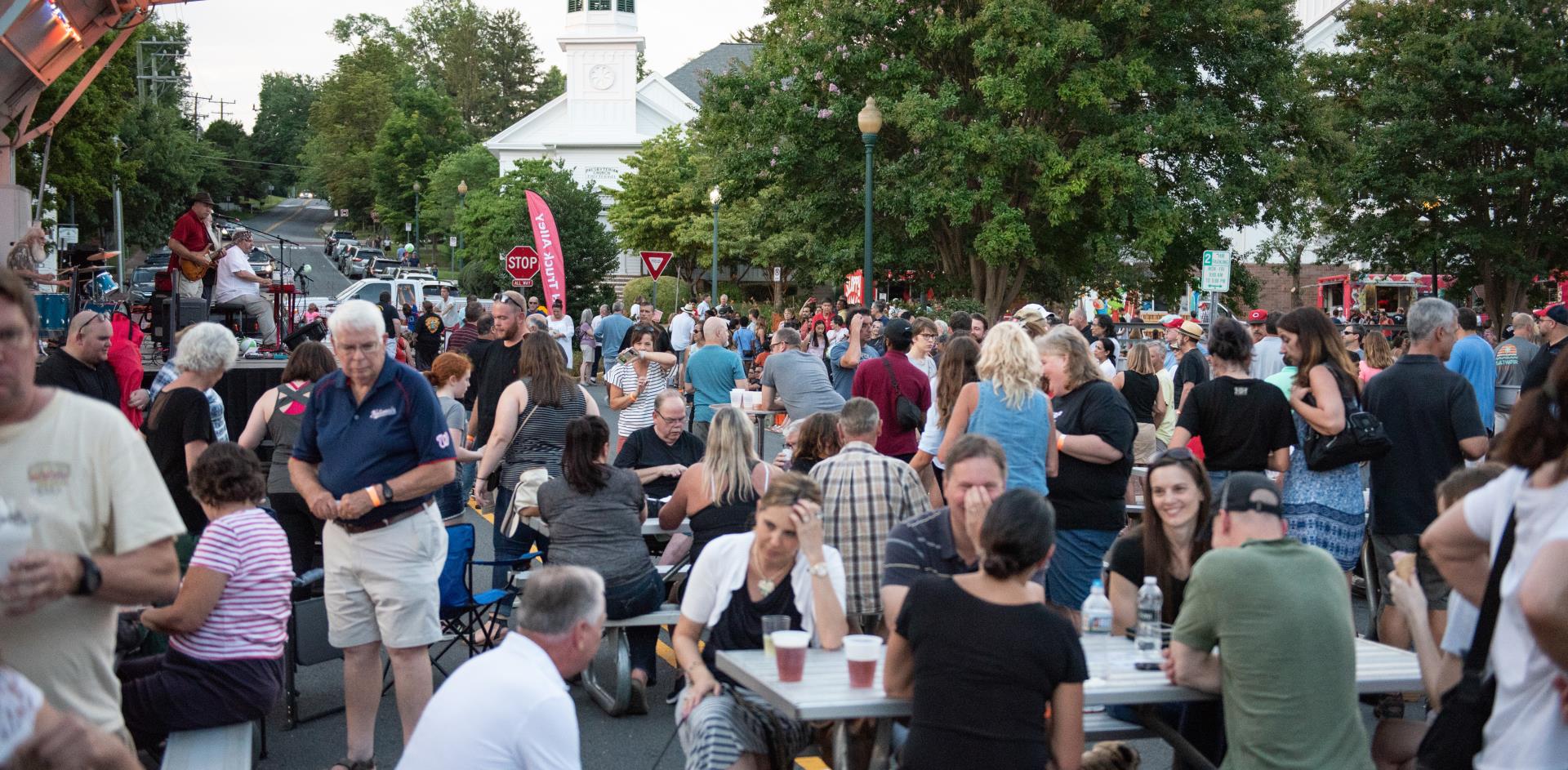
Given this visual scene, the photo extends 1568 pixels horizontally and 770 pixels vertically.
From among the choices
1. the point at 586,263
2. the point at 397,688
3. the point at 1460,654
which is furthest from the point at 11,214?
the point at 586,263

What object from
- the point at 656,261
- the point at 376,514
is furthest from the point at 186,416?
the point at 656,261

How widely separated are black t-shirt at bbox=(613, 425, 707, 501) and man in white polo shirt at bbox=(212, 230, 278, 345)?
26.2 ft

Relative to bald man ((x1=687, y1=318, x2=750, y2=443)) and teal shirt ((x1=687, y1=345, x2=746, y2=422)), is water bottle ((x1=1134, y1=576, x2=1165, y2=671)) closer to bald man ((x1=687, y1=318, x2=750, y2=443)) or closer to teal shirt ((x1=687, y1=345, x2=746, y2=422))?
bald man ((x1=687, y1=318, x2=750, y2=443))

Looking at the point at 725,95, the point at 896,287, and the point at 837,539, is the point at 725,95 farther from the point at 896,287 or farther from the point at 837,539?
the point at 837,539

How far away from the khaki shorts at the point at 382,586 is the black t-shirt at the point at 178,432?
61.1 inches

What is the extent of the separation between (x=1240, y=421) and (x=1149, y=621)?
91.0 inches

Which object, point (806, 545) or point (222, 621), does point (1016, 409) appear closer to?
point (806, 545)

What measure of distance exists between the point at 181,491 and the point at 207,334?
30.9 inches

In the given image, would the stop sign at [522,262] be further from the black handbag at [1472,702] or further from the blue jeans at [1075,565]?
the black handbag at [1472,702]

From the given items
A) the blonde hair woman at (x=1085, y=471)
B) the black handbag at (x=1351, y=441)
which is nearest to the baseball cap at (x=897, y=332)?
the blonde hair woman at (x=1085, y=471)

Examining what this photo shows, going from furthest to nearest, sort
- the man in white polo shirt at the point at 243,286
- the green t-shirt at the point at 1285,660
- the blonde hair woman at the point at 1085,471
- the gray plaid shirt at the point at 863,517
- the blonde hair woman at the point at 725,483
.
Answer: the man in white polo shirt at the point at 243,286 → the blonde hair woman at the point at 1085,471 → the blonde hair woman at the point at 725,483 → the gray plaid shirt at the point at 863,517 → the green t-shirt at the point at 1285,660

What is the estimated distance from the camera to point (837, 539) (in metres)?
5.77

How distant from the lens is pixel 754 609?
5102mm

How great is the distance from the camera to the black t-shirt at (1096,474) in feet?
22.6
